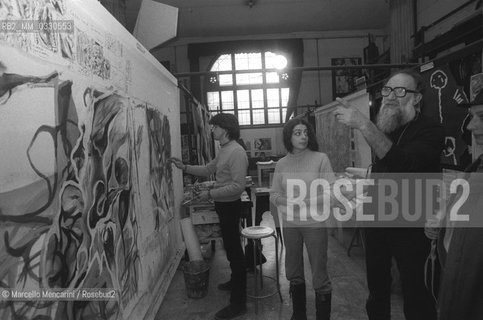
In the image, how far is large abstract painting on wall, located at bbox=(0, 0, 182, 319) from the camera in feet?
3.60

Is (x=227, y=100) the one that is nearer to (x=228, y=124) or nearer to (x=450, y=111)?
(x=228, y=124)

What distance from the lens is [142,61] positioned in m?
2.54

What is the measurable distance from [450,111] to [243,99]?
33.0 ft

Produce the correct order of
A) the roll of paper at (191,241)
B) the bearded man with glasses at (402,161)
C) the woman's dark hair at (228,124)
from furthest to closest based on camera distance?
the roll of paper at (191,241) → the woman's dark hair at (228,124) → the bearded man with glasses at (402,161)

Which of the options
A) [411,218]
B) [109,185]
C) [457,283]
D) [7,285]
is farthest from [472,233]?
[109,185]

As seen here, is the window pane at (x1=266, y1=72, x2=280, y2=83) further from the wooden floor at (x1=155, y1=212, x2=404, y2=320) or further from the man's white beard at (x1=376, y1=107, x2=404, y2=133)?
the man's white beard at (x1=376, y1=107, x2=404, y2=133)

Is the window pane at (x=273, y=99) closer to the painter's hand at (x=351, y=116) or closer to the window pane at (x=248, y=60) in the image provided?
the window pane at (x=248, y=60)

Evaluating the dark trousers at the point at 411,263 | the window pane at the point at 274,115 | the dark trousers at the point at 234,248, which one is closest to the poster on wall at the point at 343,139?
the dark trousers at the point at 234,248

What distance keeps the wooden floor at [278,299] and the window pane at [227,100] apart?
896 centimetres

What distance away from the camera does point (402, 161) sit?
1561 millimetres

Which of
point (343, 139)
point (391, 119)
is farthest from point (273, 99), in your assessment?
point (391, 119)

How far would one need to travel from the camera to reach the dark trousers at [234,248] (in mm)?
2688

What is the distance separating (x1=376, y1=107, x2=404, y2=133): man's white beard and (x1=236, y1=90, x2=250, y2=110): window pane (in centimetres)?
1067

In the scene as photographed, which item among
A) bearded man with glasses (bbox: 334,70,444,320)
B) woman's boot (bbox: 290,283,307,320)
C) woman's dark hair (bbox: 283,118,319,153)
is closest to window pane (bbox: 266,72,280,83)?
woman's dark hair (bbox: 283,118,319,153)
